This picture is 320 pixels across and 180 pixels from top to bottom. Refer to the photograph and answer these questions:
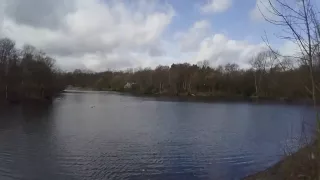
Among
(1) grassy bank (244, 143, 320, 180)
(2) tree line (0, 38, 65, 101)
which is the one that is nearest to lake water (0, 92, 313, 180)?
(1) grassy bank (244, 143, 320, 180)

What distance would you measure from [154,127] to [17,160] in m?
15.8

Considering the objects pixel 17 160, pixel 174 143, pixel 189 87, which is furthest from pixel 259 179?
pixel 189 87

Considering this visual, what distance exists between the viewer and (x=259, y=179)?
42.9 ft

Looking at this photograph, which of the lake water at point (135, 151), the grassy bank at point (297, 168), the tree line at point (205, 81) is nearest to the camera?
the grassy bank at point (297, 168)

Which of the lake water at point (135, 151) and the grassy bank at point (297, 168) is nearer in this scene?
the grassy bank at point (297, 168)

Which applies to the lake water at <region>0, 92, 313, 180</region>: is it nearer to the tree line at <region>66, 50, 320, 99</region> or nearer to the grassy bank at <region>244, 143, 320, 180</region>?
the grassy bank at <region>244, 143, 320, 180</region>

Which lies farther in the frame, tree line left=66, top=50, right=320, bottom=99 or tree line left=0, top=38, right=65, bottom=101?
tree line left=66, top=50, right=320, bottom=99

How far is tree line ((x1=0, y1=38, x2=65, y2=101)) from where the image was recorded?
250 ft

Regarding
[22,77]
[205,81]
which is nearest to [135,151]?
[22,77]

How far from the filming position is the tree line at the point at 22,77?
250 feet

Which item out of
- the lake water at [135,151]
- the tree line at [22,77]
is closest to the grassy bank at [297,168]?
the lake water at [135,151]

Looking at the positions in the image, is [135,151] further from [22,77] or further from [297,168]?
[22,77]

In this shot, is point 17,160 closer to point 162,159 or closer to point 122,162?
point 122,162

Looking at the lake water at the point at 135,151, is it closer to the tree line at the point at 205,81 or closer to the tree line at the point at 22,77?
the tree line at the point at 22,77
